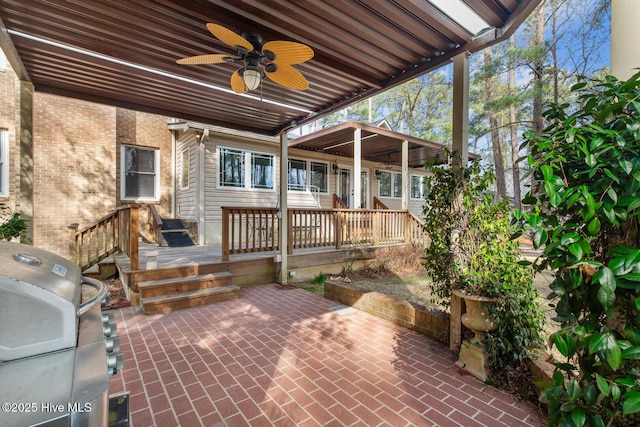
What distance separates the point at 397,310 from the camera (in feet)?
12.5

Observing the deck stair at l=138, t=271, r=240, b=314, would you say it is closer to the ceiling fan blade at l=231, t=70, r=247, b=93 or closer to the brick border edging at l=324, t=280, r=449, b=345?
the brick border edging at l=324, t=280, r=449, b=345

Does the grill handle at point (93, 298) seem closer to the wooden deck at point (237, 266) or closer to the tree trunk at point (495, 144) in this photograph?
the wooden deck at point (237, 266)

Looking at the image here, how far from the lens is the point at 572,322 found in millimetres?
1116

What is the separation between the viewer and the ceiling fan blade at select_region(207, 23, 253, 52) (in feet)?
8.15

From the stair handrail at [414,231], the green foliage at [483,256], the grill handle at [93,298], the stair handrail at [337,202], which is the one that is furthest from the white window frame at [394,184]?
the grill handle at [93,298]

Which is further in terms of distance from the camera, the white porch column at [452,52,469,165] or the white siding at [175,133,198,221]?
Result: the white siding at [175,133,198,221]

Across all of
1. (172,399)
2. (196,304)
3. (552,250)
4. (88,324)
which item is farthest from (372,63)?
(196,304)

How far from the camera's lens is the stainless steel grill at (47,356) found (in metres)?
0.76

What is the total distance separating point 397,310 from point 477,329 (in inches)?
53.1

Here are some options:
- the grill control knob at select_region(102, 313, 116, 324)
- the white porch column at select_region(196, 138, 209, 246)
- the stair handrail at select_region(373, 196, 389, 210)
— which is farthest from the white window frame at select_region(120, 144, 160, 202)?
the grill control knob at select_region(102, 313, 116, 324)

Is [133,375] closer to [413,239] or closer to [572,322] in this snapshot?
[572,322]

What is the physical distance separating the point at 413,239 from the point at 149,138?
911 cm

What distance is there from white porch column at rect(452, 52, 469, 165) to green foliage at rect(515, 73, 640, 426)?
5.88 ft

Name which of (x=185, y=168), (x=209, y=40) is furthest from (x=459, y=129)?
(x=185, y=168)
